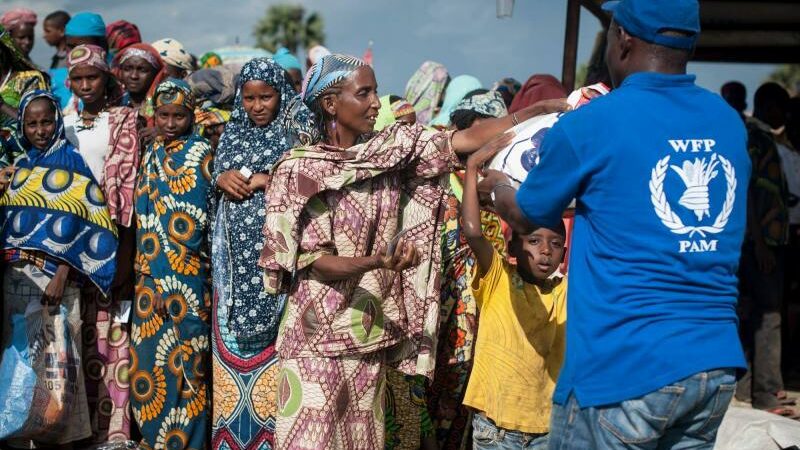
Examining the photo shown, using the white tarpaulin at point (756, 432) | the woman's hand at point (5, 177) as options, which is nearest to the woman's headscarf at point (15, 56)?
the woman's hand at point (5, 177)

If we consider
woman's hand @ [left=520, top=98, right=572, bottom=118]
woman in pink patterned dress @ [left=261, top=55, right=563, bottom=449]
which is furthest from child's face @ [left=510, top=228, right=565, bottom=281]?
woman's hand @ [left=520, top=98, right=572, bottom=118]

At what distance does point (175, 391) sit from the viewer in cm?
570

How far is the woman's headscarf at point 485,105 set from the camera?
5.72 meters

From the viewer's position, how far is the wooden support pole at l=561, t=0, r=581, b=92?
728cm

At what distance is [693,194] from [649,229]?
15cm

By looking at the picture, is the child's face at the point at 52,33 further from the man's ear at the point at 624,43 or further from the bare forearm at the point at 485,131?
the man's ear at the point at 624,43

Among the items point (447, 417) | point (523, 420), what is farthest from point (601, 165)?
point (447, 417)

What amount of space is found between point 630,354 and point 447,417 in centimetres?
319

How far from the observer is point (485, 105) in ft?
18.8

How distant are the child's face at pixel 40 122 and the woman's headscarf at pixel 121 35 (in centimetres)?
264

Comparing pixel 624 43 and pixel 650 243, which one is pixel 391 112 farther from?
pixel 650 243

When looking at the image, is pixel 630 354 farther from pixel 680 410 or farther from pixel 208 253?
pixel 208 253

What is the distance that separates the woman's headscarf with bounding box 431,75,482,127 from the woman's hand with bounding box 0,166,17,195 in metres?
2.84

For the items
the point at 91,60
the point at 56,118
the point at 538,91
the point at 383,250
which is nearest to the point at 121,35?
the point at 91,60
